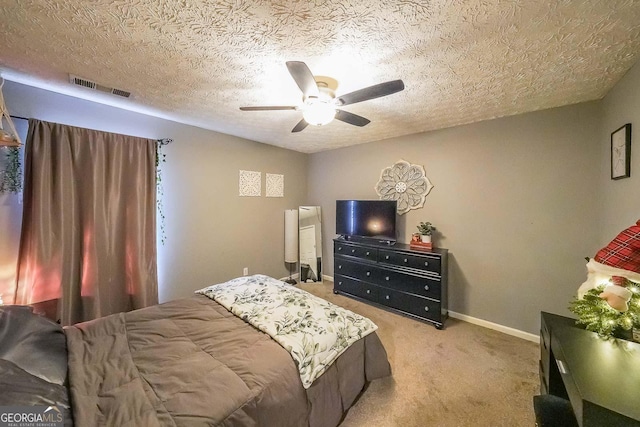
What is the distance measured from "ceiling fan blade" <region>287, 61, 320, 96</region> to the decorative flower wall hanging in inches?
84.4

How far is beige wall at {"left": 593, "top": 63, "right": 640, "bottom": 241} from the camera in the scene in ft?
5.07

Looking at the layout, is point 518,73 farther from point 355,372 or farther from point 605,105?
point 355,372

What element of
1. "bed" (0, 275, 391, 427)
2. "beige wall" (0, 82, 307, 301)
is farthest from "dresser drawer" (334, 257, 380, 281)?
"bed" (0, 275, 391, 427)

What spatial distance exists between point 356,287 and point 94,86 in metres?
3.50

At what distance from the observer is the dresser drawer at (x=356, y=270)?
3.21 metres

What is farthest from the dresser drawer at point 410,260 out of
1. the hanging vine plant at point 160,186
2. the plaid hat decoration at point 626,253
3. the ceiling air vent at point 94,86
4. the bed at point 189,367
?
the ceiling air vent at point 94,86

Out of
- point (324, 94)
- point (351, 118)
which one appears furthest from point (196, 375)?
point (351, 118)

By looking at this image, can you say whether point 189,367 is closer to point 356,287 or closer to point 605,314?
point 605,314

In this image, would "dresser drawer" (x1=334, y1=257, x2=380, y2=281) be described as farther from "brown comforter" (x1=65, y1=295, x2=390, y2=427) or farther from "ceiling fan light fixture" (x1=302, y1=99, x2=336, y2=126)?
"ceiling fan light fixture" (x1=302, y1=99, x2=336, y2=126)

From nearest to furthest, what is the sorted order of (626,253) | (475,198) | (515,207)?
1. (626,253)
2. (515,207)
3. (475,198)

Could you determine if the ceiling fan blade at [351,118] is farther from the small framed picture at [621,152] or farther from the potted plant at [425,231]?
the small framed picture at [621,152]

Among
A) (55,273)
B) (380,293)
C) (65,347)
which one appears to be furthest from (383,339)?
(55,273)

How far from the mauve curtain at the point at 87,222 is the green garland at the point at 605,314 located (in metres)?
3.52

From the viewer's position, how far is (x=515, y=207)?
2533mm
